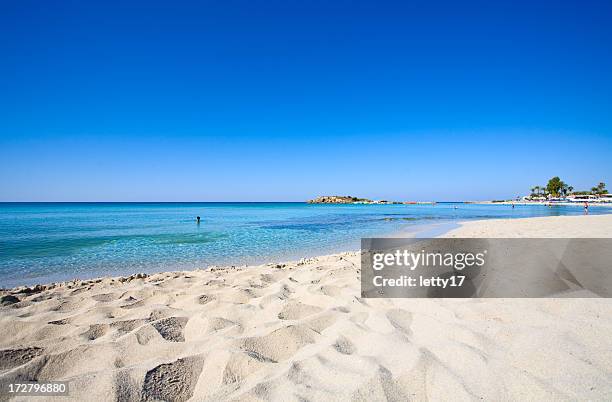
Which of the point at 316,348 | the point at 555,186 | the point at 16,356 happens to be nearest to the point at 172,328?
the point at 16,356

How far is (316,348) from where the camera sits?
2666mm

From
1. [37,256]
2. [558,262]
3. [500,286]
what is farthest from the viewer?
[37,256]

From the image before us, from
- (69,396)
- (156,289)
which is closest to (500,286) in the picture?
(69,396)

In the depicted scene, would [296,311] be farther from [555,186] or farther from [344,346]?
[555,186]

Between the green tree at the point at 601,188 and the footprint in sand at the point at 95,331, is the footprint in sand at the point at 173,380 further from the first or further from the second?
the green tree at the point at 601,188

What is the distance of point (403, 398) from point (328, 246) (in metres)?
11.0

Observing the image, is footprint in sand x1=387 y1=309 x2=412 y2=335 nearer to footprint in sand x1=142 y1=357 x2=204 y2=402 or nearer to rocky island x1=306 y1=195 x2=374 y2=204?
footprint in sand x1=142 y1=357 x2=204 y2=402

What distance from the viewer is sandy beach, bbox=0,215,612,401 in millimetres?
2076

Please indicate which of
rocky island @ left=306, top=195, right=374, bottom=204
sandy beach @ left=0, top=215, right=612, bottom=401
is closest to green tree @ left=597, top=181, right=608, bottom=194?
rocky island @ left=306, top=195, right=374, bottom=204

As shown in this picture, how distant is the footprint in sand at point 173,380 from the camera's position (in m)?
2.13

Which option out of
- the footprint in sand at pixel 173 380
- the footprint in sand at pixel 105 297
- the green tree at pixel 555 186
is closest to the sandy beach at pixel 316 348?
the footprint in sand at pixel 173 380

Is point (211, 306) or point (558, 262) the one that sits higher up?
point (558, 262)

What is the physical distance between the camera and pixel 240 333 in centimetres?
311

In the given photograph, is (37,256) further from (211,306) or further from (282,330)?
(282,330)
